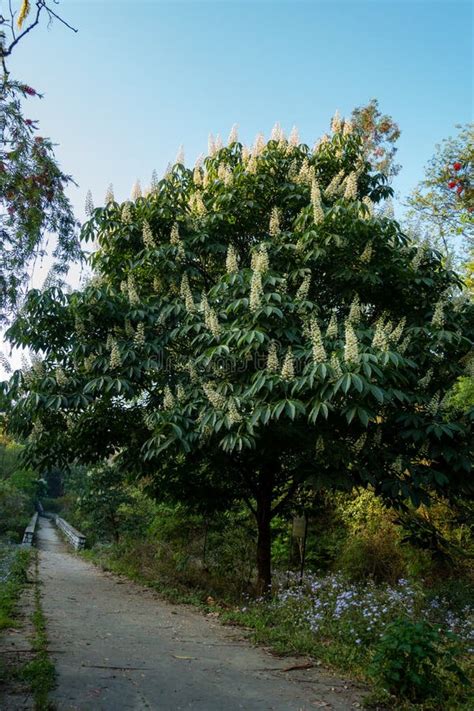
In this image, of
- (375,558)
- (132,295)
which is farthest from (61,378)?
(375,558)

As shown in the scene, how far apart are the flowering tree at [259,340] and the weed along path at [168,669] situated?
1892 millimetres

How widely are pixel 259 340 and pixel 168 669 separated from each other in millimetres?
3070

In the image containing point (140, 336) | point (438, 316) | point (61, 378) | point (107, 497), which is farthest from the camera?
point (107, 497)

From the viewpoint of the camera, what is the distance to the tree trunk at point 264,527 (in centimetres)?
855

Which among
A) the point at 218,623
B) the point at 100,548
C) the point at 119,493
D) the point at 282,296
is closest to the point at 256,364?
the point at 282,296

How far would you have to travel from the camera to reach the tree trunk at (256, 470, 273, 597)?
855 centimetres

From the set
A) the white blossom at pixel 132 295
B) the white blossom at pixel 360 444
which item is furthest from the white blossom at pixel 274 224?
the white blossom at pixel 360 444

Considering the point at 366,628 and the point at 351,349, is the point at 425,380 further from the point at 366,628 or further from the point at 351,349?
the point at 366,628

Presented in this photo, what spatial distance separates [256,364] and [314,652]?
300cm

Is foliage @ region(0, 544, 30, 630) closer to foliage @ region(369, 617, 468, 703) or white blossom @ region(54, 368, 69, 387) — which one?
white blossom @ region(54, 368, 69, 387)

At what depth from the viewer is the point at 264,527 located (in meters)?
8.75

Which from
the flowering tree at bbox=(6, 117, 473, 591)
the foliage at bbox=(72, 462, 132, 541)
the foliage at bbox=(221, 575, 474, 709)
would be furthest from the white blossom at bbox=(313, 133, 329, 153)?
the foliage at bbox=(72, 462, 132, 541)

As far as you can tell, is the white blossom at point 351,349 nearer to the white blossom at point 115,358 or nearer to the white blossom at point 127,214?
the white blossom at point 115,358

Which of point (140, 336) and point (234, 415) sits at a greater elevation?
point (140, 336)
